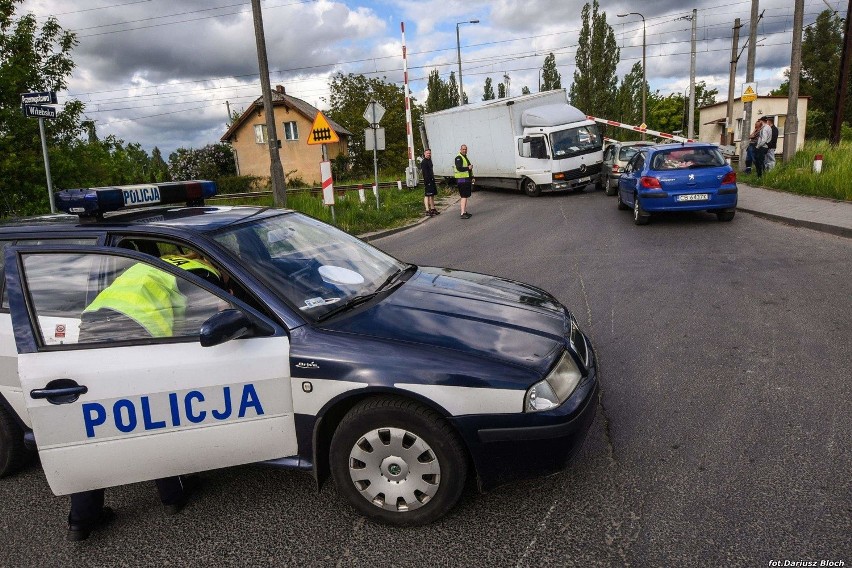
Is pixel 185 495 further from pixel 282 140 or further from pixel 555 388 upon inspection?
pixel 282 140

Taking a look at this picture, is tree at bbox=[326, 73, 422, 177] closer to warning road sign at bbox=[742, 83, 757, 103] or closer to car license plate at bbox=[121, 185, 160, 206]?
warning road sign at bbox=[742, 83, 757, 103]

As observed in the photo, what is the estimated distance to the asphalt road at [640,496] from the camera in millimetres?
2508

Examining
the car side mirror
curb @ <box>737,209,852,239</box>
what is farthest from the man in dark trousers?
the car side mirror

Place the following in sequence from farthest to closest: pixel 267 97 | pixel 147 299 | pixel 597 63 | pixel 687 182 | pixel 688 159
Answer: pixel 597 63 → pixel 267 97 → pixel 688 159 → pixel 687 182 → pixel 147 299

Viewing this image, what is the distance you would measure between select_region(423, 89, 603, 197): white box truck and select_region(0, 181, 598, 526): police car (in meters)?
17.0

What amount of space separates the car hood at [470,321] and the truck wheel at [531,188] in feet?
54.3

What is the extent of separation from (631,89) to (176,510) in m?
63.1

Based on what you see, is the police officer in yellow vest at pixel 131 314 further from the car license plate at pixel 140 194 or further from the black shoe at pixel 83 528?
the car license plate at pixel 140 194

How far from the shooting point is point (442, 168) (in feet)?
81.0

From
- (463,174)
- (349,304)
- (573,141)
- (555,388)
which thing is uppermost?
(573,141)

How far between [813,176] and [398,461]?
15.1 meters

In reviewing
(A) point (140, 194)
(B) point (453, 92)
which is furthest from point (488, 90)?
(A) point (140, 194)

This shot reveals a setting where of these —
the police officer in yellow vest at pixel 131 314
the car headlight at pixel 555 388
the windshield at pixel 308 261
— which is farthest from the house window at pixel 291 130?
the car headlight at pixel 555 388

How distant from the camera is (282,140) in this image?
5100cm
